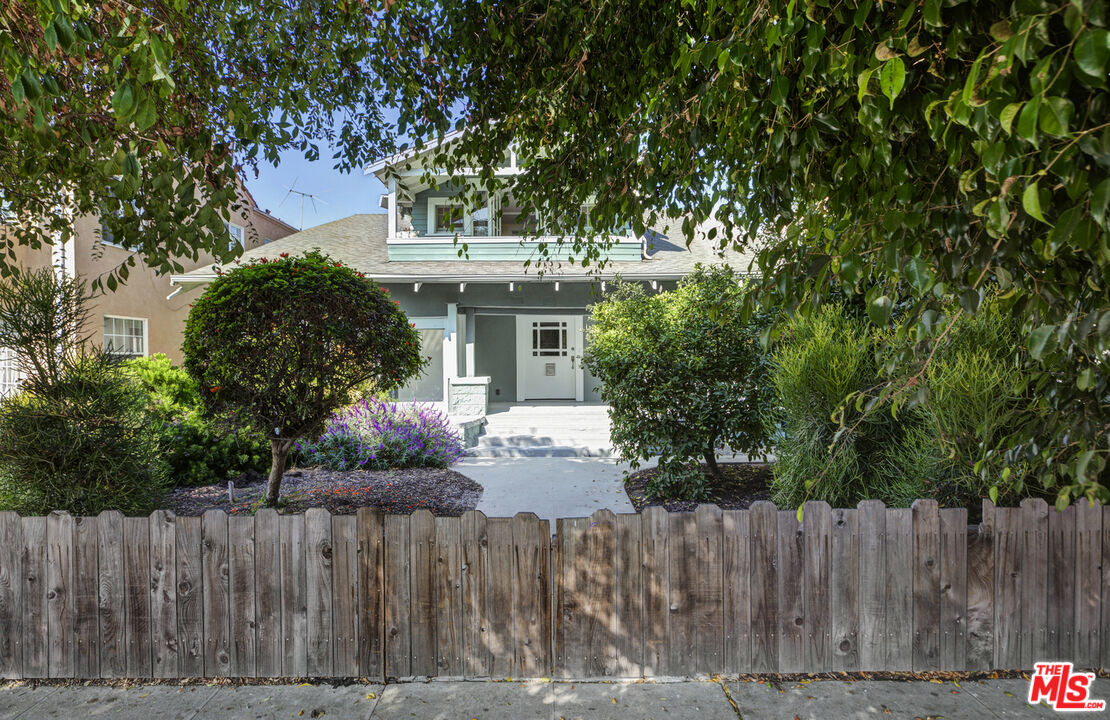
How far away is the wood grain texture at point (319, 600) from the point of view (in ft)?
9.16

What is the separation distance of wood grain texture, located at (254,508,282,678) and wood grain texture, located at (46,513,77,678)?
95cm

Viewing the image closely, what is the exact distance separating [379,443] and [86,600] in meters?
4.11

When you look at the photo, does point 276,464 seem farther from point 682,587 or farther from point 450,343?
point 450,343

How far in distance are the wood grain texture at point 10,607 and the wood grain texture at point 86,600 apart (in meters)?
0.03

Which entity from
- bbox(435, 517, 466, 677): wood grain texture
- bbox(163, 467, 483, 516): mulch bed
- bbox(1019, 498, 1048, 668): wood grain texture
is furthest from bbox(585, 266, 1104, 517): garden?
bbox(435, 517, 466, 677): wood grain texture

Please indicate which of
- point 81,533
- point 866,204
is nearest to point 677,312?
point 866,204

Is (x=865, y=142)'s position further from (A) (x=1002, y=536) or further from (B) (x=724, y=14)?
(A) (x=1002, y=536)

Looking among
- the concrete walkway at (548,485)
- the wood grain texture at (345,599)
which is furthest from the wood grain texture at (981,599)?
the wood grain texture at (345,599)

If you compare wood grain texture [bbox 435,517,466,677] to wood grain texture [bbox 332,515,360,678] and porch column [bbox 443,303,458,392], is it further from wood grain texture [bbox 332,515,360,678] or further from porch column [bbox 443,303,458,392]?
porch column [bbox 443,303,458,392]

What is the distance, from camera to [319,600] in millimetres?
2795

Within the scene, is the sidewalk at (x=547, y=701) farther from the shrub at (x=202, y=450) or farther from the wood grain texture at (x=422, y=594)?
the shrub at (x=202, y=450)

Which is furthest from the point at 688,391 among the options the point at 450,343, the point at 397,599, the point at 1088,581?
the point at 450,343

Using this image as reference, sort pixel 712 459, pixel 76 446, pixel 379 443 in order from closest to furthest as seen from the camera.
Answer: pixel 76 446 → pixel 712 459 → pixel 379 443

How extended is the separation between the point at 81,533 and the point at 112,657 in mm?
653
